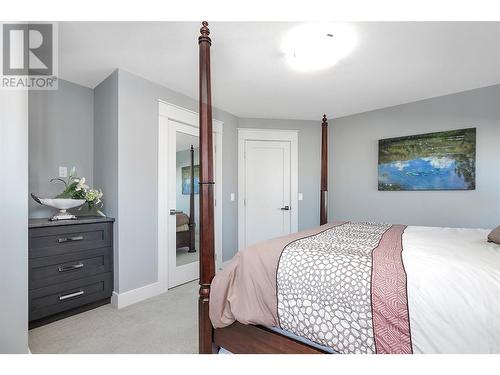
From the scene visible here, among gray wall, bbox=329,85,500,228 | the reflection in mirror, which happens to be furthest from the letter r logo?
gray wall, bbox=329,85,500,228

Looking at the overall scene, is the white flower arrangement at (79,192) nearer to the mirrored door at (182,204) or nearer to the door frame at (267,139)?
the mirrored door at (182,204)

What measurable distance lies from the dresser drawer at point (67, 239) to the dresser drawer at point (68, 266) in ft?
0.15

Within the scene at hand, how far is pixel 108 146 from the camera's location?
2.54 metres

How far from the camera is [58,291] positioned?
2.08 metres

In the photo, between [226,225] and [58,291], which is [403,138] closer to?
[226,225]

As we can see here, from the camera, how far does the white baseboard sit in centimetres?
235

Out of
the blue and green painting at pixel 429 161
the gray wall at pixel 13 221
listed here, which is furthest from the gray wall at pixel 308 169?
the gray wall at pixel 13 221

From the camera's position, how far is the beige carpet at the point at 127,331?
5.64 feet

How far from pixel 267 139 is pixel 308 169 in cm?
83

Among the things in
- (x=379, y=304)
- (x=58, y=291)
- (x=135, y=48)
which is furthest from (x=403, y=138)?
(x=58, y=291)

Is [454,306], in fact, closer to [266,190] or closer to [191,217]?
[191,217]

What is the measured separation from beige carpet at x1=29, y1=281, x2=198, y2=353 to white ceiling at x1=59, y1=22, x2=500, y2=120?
2.25 metres

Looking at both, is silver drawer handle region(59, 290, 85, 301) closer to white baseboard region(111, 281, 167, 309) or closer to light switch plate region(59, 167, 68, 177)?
white baseboard region(111, 281, 167, 309)

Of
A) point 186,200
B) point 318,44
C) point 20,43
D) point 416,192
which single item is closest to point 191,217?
point 186,200
